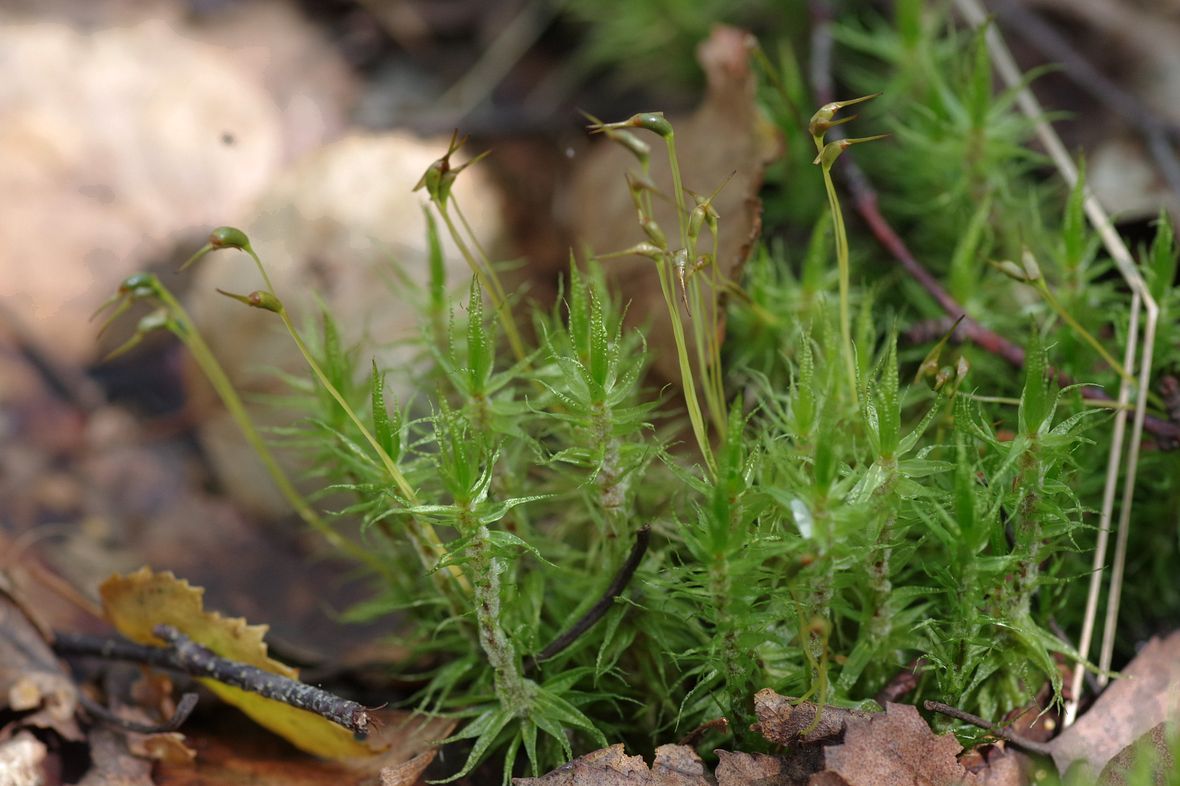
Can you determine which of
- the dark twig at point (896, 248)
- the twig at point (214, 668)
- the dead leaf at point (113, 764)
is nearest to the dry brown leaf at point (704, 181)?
the dark twig at point (896, 248)

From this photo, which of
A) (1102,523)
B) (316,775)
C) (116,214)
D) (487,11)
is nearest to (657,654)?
(316,775)

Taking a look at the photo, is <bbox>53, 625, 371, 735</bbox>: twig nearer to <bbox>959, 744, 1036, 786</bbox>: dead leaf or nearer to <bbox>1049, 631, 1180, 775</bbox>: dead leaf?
<bbox>959, 744, 1036, 786</bbox>: dead leaf

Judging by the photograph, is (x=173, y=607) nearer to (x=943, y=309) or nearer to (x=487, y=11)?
(x=943, y=309)

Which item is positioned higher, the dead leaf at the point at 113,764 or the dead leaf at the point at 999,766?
the dead leaf at the point at 113,764

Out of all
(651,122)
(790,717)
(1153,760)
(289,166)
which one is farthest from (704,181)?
(289,166)

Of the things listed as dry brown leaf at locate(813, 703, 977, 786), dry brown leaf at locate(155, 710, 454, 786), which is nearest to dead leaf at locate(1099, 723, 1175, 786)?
dry brown leaf at locate(813, 703, 977, 786)

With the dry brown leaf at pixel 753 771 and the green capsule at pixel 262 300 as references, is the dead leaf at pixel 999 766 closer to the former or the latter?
the dry brown leaf at pixel 753 771
